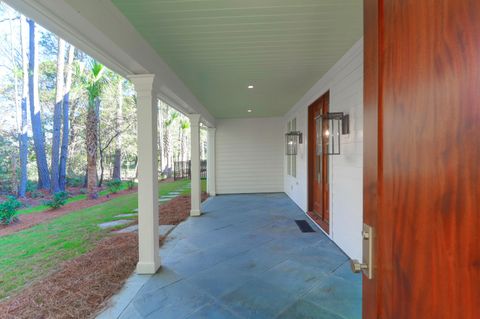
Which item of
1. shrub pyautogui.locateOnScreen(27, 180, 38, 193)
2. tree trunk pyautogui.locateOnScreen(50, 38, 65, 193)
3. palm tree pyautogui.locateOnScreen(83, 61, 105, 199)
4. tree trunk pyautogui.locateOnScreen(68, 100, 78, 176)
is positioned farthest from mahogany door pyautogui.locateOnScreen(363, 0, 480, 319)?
tree trunk pyautogui.locateOnScreen(68, 100, 78, 176)

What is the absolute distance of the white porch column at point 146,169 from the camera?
8.98ft

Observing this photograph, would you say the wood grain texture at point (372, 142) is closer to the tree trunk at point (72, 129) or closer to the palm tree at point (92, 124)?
the palm tree at point (92, 124)

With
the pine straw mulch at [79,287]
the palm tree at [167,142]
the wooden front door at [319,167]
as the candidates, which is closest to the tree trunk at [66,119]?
the pine straw mulch at [79,287]

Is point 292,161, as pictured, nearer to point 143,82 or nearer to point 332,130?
point 332,130

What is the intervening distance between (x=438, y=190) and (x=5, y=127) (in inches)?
226

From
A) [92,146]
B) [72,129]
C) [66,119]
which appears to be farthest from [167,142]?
[66,119]

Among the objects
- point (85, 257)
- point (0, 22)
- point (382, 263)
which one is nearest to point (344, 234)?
point (382, 263)

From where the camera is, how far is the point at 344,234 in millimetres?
3252

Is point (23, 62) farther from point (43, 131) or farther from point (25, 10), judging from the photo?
point (25, 10)

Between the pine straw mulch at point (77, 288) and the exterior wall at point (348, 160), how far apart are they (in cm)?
280

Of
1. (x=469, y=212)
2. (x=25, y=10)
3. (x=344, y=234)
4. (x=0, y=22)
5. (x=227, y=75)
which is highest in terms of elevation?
(x=0, y=22)

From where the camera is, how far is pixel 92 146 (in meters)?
7.00

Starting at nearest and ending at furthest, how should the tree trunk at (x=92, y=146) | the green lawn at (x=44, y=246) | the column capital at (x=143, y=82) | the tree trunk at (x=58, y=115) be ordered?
the column capital at (x=143, y=82)
the green lawn at (x=44, y=246)
the tree trunk at (x=58, y=115)
the tree trunk at (x=92, y=146)

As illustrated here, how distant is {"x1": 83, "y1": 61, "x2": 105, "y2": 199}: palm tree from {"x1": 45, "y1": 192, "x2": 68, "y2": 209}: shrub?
1.29 meters
